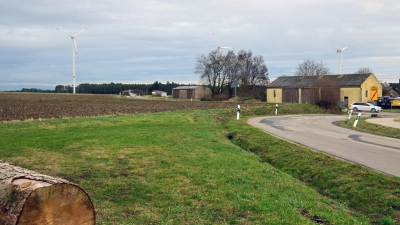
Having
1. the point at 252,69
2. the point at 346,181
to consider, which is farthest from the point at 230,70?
the point at 346,181

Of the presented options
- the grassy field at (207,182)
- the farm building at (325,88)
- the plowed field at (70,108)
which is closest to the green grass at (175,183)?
the grassy field at (207,182)

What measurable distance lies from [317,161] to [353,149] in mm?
3608

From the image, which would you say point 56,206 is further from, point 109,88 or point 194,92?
point 109,88

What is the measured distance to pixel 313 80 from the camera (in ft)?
225

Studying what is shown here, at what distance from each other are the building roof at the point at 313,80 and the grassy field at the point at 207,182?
52.6m

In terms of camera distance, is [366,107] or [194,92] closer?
[366,107]

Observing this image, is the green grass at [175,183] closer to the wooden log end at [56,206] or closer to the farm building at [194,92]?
the wooden log end at [56,206]

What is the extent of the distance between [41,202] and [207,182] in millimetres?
4755

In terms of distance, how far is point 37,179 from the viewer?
4293mm

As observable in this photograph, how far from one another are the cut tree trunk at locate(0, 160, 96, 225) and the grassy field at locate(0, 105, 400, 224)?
161 cm

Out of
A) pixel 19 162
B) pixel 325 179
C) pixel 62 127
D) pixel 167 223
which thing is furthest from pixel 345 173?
pixel 62 127

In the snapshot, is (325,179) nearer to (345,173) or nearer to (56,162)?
(345,173)

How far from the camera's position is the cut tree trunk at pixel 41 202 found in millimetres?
3973

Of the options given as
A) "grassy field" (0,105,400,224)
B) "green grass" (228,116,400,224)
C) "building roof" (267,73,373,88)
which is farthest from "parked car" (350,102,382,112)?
"green grass" (228,116,400,224)
